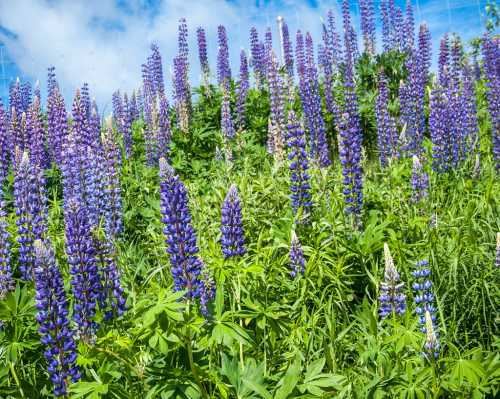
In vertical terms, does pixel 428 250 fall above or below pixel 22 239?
below

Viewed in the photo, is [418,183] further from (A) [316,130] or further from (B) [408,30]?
(B) [408,30]

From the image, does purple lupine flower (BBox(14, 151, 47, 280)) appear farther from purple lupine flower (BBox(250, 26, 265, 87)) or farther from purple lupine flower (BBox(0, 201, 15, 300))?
purple lupine flower (BBox(250, 26, 265, 87))

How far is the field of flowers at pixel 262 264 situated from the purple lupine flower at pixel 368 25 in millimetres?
4328

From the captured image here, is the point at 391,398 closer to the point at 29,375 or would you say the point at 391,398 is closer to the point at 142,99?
the point at 29,375

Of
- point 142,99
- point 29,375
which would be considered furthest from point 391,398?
point 142,99

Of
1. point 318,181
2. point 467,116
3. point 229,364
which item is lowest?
point 229,364

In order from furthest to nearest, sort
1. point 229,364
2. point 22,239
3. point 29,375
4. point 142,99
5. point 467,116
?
point 142,99 → point 467,116 → point 22,239 → point 29,375 → point 229,364

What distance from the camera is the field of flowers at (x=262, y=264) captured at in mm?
2631

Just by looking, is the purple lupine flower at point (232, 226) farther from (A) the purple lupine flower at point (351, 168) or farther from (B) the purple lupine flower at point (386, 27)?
(B) the purple lupine flower at point (386, 27)

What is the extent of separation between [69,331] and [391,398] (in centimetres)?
163

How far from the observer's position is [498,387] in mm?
2869

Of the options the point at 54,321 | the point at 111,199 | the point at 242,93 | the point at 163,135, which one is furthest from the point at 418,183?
the point at 242,93

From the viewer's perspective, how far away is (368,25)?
1302 centimetres

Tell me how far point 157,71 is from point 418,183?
8312 millimetres
